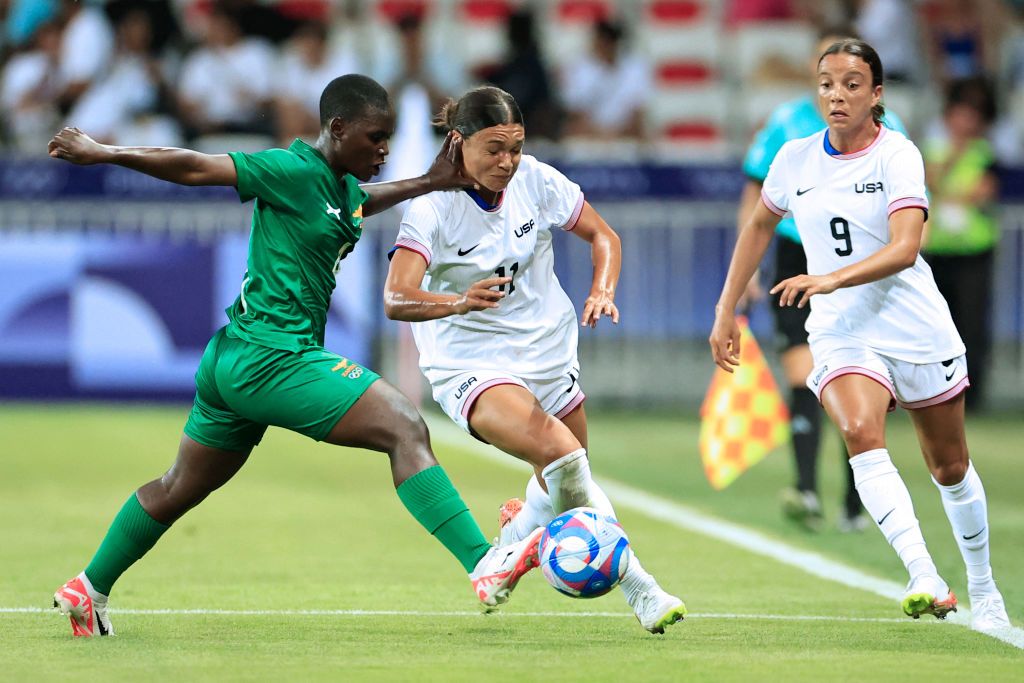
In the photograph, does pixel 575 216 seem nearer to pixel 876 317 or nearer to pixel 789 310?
pixel 876 317

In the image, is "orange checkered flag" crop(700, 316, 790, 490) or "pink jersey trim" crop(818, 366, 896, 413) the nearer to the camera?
"pink jersey trim" crop(818, 366, 896, 413)

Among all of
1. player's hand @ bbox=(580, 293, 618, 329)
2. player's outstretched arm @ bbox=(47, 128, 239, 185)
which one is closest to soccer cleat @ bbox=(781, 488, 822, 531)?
player's hand @ bbox=(580, 293, 618, 329)

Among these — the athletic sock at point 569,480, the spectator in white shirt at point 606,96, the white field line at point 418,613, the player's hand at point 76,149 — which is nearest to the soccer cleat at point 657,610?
the athletic sock at point 569,480

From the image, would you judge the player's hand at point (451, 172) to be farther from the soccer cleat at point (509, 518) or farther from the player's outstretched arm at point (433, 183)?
the soccer cleat at point (509, 518)

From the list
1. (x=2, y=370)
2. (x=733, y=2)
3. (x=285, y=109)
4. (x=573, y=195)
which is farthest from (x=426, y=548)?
(x=733, y=2)

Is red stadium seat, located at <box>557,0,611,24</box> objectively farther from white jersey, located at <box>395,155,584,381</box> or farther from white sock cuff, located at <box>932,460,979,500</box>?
white sock cuff, located at <box>932,460,979,500</box>

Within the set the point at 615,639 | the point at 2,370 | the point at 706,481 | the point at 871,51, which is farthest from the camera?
A: the point at 2,370

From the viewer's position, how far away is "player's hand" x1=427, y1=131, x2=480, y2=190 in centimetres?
670

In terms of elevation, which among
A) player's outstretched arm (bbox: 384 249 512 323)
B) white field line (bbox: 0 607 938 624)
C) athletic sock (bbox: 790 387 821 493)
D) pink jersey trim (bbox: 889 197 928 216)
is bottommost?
athletic sock (bbox: 790 387 821 493)

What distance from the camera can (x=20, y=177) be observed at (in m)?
16.4

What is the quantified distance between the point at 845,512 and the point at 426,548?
2.33m

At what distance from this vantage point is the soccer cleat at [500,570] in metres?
6.10

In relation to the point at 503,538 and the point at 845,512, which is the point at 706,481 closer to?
the point at 845,512

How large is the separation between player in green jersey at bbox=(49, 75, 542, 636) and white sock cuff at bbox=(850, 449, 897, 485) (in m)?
1.23
